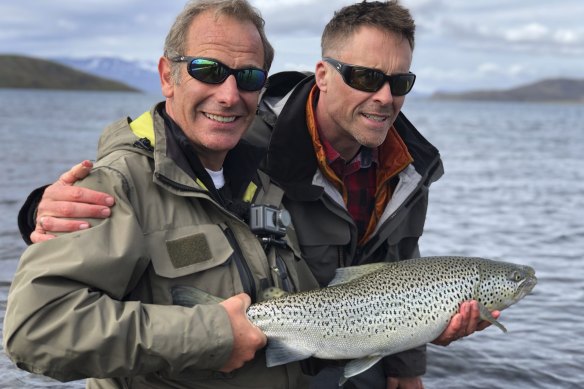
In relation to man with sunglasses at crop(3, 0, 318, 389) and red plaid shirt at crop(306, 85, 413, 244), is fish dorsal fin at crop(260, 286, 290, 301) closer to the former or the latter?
man with sunglasses at crop(3, 0, 318, 389)

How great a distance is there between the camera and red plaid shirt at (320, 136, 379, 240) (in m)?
5.27

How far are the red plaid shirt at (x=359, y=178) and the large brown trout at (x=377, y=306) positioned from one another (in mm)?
674

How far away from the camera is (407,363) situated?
17.6ft

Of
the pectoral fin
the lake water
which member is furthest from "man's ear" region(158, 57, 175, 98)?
the lake water

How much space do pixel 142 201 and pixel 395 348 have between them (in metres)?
1.79

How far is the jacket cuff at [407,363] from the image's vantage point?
17.6ft

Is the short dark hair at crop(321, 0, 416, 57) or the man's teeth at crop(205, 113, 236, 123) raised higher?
the short dark hair at crop(321, 0, 416, 57)

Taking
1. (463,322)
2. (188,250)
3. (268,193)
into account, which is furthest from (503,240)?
(188,250)

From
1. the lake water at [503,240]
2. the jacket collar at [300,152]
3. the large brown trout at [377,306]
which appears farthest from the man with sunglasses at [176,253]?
the lake water at [503,240]

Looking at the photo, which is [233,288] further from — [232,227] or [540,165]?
[540,165]

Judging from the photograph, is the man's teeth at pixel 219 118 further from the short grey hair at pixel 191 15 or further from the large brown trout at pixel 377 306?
the large brown trout at pixel 377 306

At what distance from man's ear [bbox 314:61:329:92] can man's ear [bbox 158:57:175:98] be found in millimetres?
1503

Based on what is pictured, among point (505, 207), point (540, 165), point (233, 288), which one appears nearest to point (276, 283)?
point (233, 288)

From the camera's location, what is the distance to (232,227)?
3.96m
